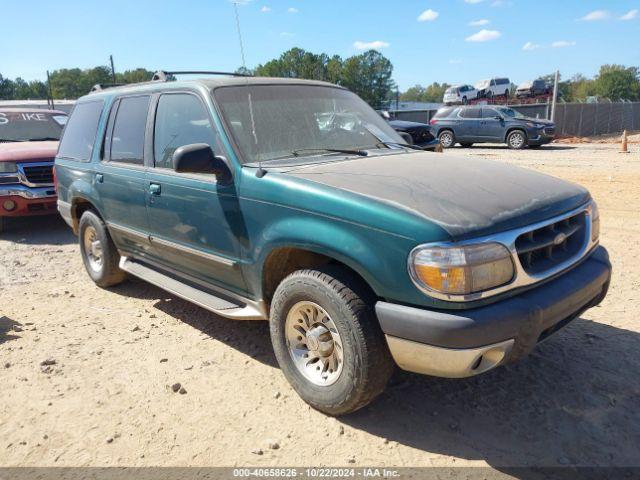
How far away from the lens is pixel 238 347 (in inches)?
155

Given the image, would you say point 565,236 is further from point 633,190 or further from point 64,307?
point 633,190

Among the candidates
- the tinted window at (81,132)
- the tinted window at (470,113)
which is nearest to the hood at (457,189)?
the tinted window at (81,132)

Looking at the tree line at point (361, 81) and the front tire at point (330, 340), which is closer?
the front tire at point (330, 340)

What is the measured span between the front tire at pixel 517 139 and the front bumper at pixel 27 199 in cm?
1667

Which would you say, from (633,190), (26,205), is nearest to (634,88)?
(633,190)

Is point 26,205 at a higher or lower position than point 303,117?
lower

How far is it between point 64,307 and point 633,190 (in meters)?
8.94

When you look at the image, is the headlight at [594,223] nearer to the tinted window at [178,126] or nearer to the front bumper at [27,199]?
the tinted window at [178,126]

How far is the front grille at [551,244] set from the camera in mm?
2619

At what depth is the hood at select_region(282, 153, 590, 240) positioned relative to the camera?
2527 millimetres

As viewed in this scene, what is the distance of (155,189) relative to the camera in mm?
3941

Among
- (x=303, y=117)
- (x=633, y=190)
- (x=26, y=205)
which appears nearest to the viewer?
(x=303, y=117)

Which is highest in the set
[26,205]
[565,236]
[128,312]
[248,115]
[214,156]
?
[248,115]

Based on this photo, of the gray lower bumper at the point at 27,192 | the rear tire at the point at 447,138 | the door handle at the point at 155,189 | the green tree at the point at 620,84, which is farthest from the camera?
the green tree at the point at 620,84
